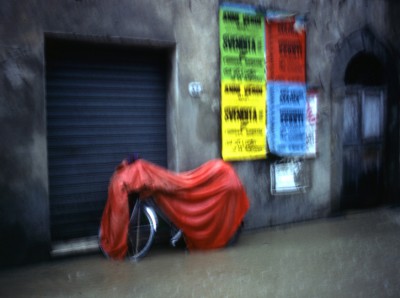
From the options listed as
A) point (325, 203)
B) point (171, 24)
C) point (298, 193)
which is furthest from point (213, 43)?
point (325, 203)

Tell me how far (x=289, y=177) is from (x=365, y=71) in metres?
3.34

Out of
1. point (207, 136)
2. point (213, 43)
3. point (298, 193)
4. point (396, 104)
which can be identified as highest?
point (213, 43)

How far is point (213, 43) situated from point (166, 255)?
3420mm

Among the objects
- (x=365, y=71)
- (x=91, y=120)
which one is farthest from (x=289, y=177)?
(x=91, y=120)

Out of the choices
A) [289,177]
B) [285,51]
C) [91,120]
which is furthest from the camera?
[289,177]

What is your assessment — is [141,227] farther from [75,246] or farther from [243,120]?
[243,120]

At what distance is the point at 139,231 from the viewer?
6.11 metres

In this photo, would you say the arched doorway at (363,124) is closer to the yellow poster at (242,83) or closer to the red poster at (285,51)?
the red poster at (285,51)

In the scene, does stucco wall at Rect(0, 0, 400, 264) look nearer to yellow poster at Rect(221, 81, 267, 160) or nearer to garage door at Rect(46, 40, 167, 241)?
yellow poster at Rect(221, 81, 267, 160)

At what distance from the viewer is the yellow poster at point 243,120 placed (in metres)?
7.20

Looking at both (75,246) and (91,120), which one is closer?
(75,246)

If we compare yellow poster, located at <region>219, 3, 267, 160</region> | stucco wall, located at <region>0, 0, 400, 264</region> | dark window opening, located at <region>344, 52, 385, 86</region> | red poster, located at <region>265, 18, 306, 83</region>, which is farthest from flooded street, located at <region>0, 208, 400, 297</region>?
dark window opening, located at <region>344, 52, 385, 86</region>

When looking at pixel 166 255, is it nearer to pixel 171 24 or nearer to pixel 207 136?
pixel 207 136

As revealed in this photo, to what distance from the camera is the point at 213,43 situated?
23.1ft
